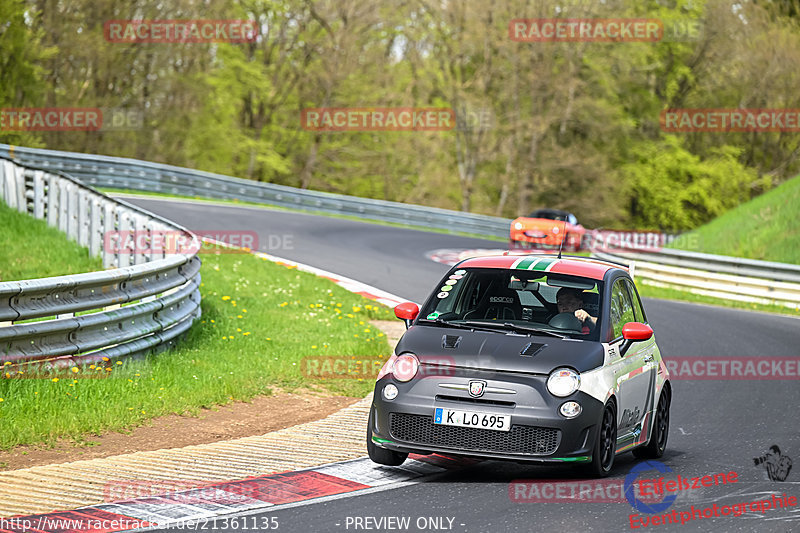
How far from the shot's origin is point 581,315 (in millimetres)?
8102

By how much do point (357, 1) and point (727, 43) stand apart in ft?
65.3

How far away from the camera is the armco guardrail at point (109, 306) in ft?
28.1

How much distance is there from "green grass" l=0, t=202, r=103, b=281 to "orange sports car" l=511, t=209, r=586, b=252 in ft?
56.7

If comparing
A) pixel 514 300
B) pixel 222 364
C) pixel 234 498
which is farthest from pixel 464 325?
pixel 222 364

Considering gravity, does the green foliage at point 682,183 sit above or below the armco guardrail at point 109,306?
below

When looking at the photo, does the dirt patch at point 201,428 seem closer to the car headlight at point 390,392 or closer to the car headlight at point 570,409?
the car headlight at point 390,392

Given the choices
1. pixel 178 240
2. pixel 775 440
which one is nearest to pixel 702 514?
pixel 775 440

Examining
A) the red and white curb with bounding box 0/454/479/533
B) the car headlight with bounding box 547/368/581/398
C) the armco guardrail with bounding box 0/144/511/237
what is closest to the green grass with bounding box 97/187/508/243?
the armco guardrail with bounding box 0/144/511/237

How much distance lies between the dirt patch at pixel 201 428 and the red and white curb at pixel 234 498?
1265 millimetres

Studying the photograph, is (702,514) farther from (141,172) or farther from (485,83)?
(485,83)

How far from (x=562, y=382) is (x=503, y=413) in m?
0.45

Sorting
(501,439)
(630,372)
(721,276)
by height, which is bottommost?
Answer: (721,276)

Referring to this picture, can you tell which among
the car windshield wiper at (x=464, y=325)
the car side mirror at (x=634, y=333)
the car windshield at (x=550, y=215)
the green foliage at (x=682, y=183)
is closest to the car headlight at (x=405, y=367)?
the car windshield wiper at (x=464, y=325)

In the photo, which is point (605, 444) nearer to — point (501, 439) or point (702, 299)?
point (501, 439)
